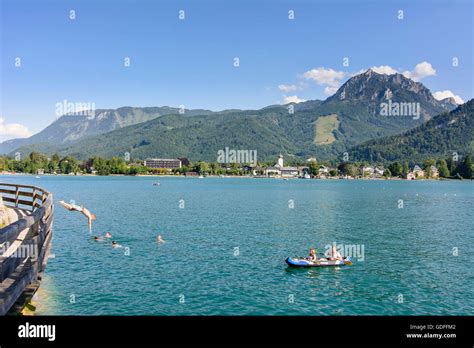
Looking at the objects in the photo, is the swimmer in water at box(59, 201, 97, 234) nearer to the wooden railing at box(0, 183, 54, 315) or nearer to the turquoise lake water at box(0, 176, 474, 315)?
the turquoise lake water at box(0, 176, 474, 315)

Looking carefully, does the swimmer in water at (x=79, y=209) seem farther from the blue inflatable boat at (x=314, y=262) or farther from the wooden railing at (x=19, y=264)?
the blue inflatable boat at (x=314, y=262)

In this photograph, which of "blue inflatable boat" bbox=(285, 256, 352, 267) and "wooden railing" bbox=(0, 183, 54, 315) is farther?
"blue inflatable boat" bbox=(285, 256, 352, 267)

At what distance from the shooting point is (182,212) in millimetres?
75125

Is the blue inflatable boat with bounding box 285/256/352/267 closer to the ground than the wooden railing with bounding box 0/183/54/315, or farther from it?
closer to the ground

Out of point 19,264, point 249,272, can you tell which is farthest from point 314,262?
point 19,264

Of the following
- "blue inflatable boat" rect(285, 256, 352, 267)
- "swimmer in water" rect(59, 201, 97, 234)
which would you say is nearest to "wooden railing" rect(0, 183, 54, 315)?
"swimmer in water" rect(59, 201, 97, 234)

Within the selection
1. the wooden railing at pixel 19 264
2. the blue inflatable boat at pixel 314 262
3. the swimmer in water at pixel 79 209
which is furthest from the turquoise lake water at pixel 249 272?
the wooden railing at pixel 19 264

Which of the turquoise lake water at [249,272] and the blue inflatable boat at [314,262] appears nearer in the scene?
the turquoise lake water at [249,272]

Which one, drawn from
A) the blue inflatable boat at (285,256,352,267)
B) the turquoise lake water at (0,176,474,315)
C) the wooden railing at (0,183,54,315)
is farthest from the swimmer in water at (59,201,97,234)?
the blue inflatable boat at (285,256,352,267)

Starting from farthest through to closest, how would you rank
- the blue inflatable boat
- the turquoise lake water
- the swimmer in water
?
the blue inflatable boat → the turquoise lake water → the swimmer in water

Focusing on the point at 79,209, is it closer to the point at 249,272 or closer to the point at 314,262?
the point at 249,272

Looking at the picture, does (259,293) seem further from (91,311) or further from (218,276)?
(91,311)

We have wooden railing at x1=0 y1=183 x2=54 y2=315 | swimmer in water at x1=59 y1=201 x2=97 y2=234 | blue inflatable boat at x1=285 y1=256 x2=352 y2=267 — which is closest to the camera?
wooden railing at x1=0 y1=183 x2=54 y2=315
